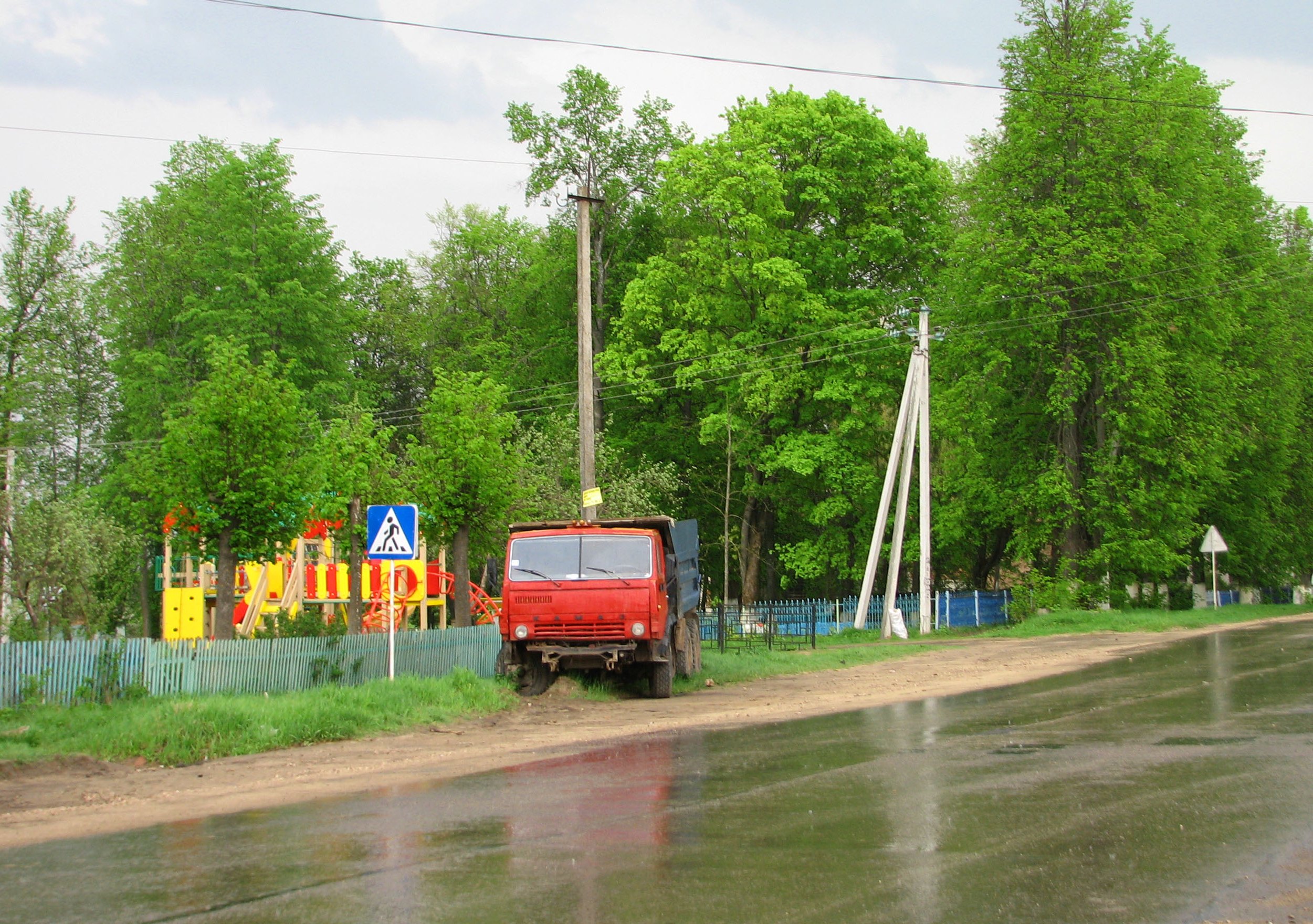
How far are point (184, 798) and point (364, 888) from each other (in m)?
4.60

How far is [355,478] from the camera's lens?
814 inches

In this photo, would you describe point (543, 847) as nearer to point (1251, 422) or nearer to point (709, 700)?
point (709, 700)

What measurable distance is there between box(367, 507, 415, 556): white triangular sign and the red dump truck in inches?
81.6

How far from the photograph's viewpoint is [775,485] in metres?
43.7

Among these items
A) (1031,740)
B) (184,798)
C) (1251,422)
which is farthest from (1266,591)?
(184,798)

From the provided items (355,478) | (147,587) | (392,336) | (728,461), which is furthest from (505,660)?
(392,336)

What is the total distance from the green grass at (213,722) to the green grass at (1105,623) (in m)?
22.4

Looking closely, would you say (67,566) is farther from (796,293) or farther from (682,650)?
(796,293)

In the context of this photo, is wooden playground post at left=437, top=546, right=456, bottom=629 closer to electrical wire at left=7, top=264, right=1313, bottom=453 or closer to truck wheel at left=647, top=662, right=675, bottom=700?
electrical wire at left=7, top=264, right=1313, bottom=453

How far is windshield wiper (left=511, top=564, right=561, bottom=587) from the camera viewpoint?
17.9m

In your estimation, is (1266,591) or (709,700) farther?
(1266,591)

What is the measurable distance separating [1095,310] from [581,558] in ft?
90.0

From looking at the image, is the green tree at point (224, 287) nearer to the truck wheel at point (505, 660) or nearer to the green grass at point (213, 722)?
the truck wheel at point (505, 660)

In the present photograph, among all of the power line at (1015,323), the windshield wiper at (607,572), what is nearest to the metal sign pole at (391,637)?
the windshield wiper at (607,572)
